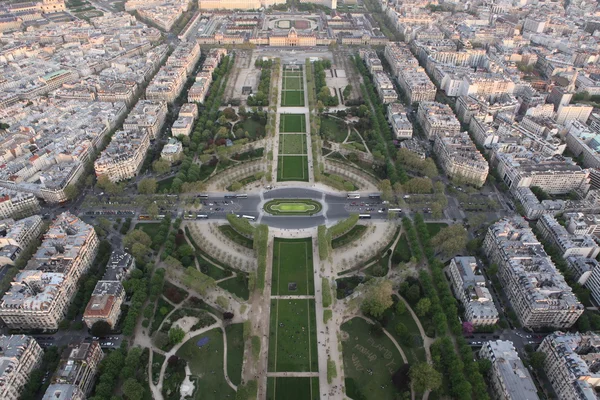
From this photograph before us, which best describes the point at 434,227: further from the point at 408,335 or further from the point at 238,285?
the point at 238,285

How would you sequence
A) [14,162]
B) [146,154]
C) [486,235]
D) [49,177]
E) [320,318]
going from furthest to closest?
[146,154], [14,162], [49,177], [486,235], [320,318]

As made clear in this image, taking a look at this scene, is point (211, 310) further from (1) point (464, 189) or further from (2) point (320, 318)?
(1) point (464, 189)

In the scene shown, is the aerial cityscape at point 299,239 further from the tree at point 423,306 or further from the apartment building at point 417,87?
the apartment building at point 417,87

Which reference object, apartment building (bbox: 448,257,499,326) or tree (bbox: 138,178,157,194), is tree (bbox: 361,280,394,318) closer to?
apartment building (bbox: 448,257,499,326)

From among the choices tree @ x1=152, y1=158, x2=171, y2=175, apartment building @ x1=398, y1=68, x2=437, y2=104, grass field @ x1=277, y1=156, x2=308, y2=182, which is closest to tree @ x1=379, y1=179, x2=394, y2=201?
grass field @ x1=277, y1=156, x2=308, y2=182

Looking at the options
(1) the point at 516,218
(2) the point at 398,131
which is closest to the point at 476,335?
(1) the point at 516,218

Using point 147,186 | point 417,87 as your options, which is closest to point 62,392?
point 147,186

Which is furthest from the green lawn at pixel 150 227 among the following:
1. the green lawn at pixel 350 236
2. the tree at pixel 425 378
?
the tree at pixel 425 378

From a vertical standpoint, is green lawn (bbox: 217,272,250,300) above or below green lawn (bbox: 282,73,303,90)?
below
